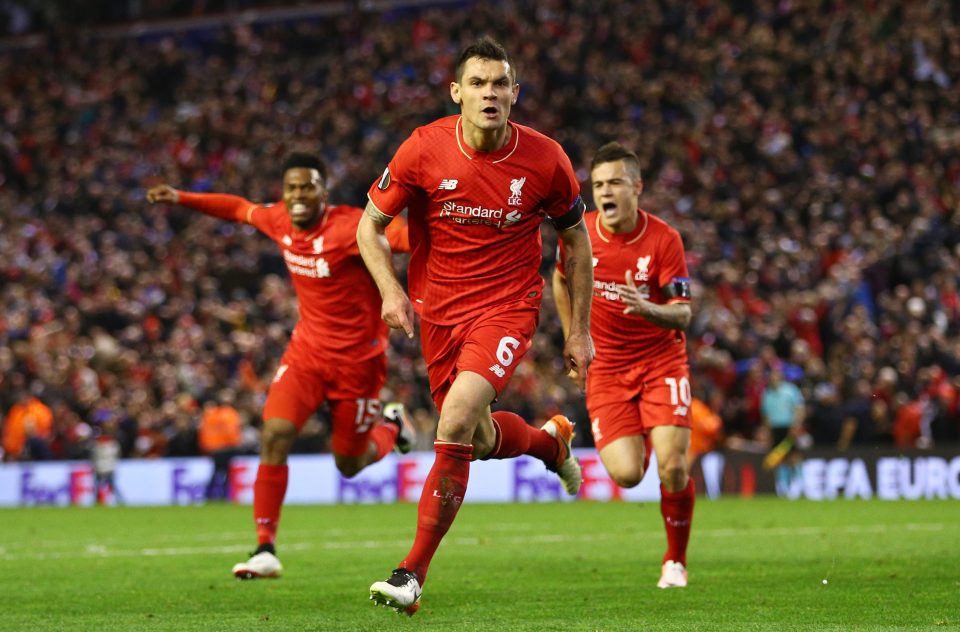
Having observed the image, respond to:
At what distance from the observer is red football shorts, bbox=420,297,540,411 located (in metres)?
7.14

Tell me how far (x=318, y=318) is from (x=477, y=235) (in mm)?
3390

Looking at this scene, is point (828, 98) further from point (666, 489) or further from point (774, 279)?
point (666, 489)

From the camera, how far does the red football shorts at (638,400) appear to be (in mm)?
9594

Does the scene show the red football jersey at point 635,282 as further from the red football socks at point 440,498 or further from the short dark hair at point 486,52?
the red football socks at point 440,498

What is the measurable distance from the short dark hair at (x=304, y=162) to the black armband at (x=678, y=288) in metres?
2.76

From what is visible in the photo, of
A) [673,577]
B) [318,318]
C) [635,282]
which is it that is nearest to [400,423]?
[318,318]

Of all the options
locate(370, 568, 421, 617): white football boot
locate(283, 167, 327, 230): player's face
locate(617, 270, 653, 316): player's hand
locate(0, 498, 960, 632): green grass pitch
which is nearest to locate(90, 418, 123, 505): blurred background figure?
locate(0, 498, 960, 632): green grass pitch

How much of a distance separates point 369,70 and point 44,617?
2606cm

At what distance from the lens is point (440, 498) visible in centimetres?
682

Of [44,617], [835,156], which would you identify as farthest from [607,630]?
[835,156]

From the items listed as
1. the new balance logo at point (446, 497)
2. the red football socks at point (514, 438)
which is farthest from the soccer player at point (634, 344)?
the new balance logo at point (446, 497)

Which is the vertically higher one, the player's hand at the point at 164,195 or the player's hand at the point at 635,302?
the player's hand at the point at 164,195

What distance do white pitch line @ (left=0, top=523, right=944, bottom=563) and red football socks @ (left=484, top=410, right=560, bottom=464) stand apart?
13.3 feet

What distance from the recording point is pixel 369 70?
32.6 m
